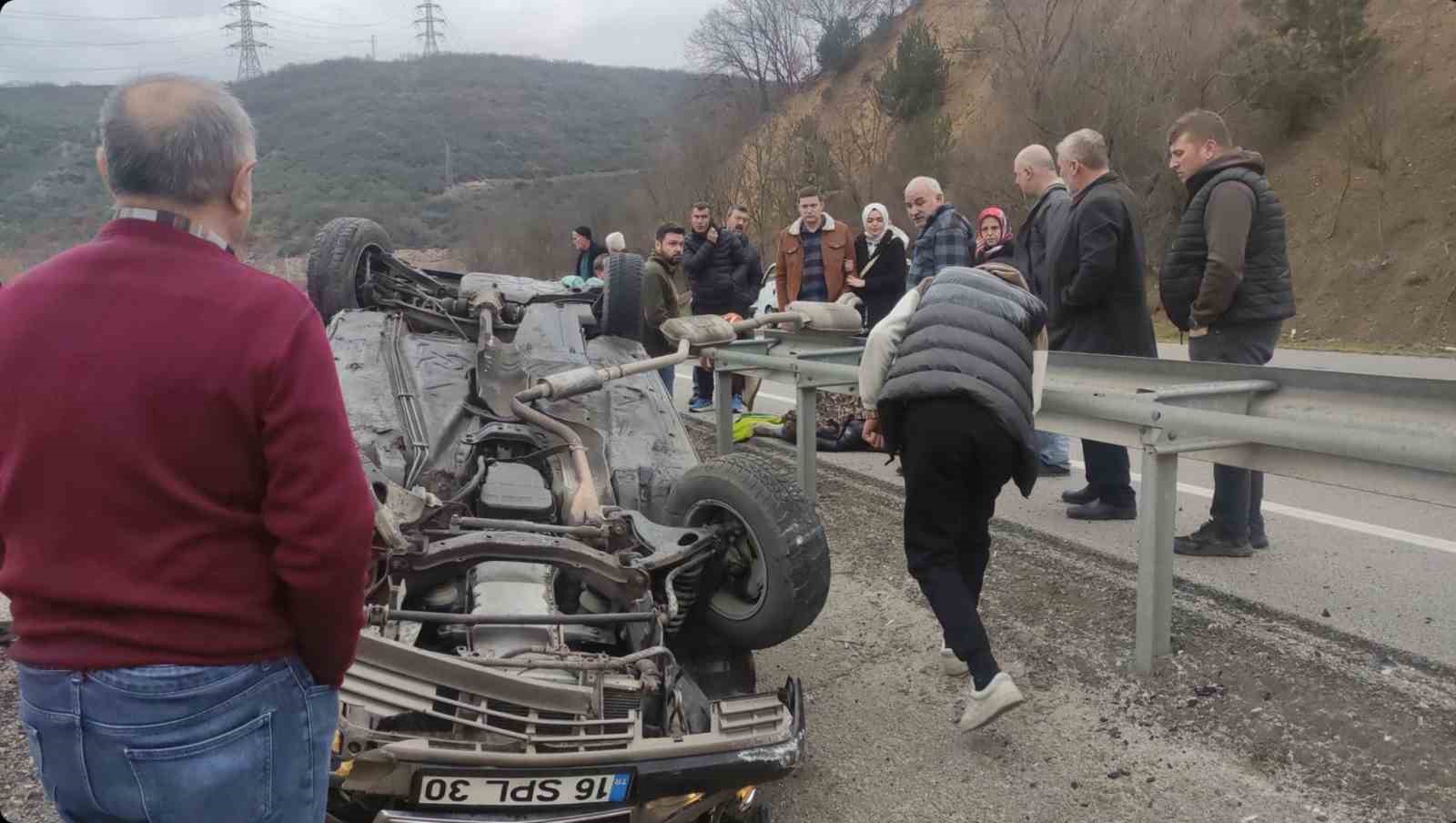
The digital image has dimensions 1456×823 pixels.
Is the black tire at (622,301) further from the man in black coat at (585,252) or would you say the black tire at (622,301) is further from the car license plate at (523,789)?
the man in black coat at (585,252)

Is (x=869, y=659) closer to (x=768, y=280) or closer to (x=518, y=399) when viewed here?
(x=518, y=399)

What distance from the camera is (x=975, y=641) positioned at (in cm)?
353

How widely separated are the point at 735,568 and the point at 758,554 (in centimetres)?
15

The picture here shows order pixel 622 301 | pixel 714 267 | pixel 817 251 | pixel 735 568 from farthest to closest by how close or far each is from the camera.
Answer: pixel 714 267 < pixel 817 251 < pixel 622 301 < pixel 735 568

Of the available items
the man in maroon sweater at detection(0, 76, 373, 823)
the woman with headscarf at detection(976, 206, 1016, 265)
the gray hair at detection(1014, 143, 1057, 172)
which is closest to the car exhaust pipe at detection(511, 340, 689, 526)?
the man in maroon sweater at detection(0, 76, 373, 823)

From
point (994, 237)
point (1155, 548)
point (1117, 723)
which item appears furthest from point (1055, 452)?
point (1117, 723)

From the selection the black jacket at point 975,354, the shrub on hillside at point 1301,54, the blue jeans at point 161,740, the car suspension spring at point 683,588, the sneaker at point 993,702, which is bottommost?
the sneaker at point 993,702

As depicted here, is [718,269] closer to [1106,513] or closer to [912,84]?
[1106,513]

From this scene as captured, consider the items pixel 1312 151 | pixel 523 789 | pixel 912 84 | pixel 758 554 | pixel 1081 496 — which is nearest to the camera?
pixel 523 789

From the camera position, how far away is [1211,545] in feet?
17.0

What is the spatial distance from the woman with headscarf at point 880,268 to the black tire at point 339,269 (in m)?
4.02

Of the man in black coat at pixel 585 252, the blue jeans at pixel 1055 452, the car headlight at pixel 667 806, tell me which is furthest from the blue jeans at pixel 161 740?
the man in black coat at pixel 585 252

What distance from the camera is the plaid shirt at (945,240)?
701 cm

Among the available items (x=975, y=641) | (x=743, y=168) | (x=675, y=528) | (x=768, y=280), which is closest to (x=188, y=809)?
(x=675, y=528)
